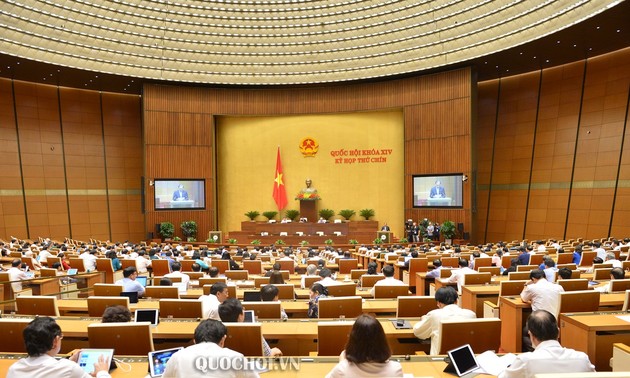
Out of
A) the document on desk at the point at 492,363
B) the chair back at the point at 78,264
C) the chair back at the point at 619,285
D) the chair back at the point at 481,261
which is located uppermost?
the document on desk at the point at 492,363

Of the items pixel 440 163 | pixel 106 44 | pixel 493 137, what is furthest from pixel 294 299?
pixel 493 137

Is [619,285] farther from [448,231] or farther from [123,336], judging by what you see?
[448,231]

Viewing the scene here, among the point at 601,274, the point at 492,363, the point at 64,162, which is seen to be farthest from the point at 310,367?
the point at 64,162

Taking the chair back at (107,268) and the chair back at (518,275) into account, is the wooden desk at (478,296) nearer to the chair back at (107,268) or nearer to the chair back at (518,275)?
the chair back at (518,275)

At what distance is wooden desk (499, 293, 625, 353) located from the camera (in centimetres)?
562

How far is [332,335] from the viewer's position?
3893 millimetres

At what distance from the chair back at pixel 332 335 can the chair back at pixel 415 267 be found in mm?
6476

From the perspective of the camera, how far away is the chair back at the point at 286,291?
22.1 feet

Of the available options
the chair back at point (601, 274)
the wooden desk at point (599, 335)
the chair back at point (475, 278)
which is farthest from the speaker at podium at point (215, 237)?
the wooden desk at point (599, 335)

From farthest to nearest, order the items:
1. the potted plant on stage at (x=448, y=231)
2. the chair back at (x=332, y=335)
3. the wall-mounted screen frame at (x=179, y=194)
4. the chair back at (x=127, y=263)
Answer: the wall-mounted screen frame at (x=179, y=194) → the potted plant on stage at (x=448, y=231) → the chair back at (x=127, y=263) → the chair back at (x=332, y=335)

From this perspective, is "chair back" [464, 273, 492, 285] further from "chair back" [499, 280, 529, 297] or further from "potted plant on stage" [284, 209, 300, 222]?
"potted plant on stage" [284, 209, 300, 222]

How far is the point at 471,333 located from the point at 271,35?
19844mm

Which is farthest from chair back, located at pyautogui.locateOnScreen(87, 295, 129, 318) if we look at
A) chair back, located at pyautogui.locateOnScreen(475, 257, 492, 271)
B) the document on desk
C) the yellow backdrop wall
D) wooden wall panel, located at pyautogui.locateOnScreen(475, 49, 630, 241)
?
the yellow backdrop wall

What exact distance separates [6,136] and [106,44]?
6.20 metres
